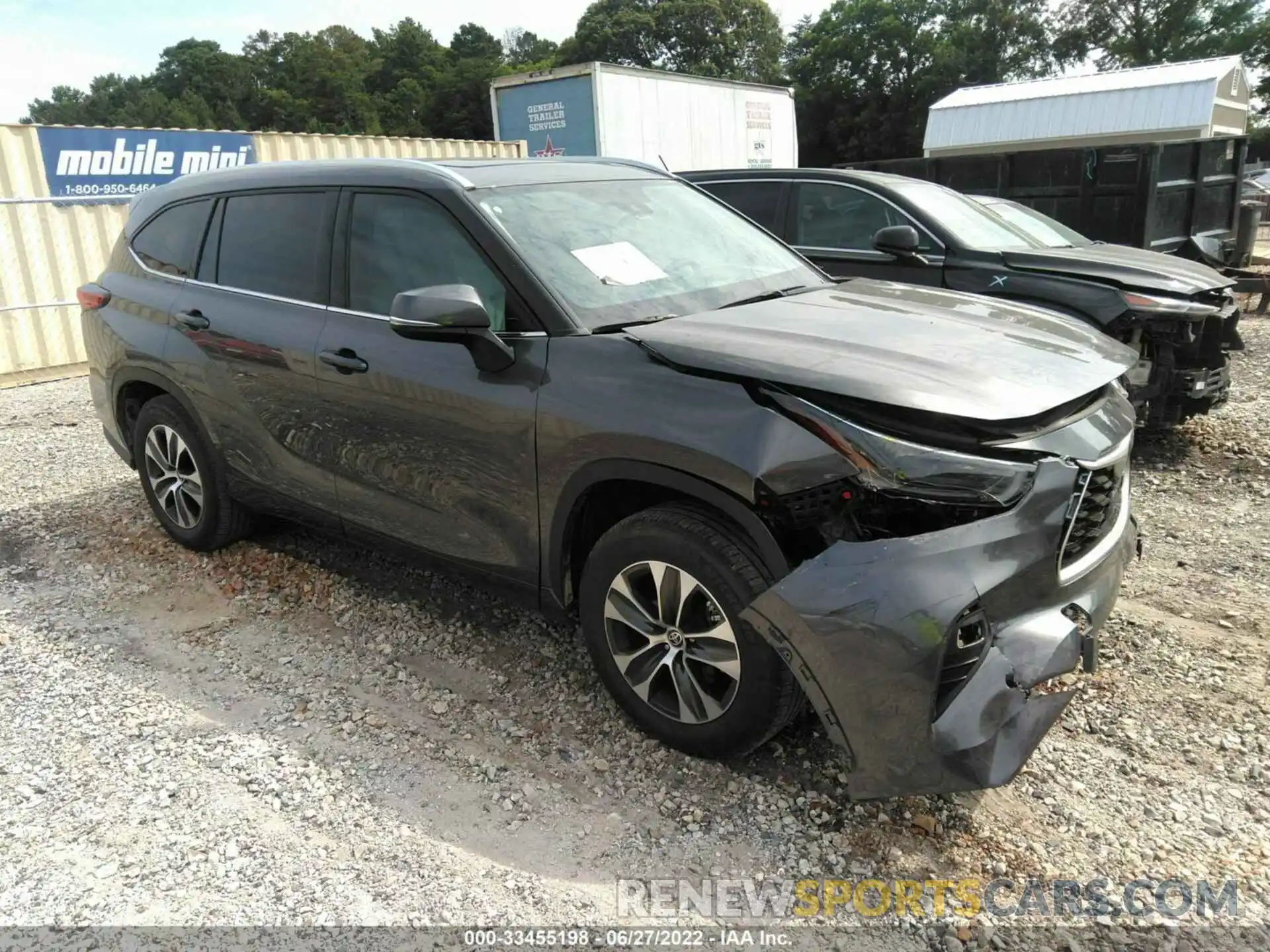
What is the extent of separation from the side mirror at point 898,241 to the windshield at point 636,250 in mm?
1819

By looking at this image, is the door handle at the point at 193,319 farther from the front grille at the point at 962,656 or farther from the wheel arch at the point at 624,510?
the front grille at the point at 962,656

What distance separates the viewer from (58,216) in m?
10.2

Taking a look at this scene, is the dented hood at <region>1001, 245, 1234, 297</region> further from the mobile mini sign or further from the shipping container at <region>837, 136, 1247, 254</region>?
the mobile mini sign

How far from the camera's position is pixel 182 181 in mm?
4590

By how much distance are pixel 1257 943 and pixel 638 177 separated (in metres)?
3.36

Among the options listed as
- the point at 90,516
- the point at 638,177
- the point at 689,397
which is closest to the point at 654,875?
the point at 689,397

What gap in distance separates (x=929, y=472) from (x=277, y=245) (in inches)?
116

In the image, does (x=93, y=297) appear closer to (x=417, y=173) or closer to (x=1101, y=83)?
(x=417, y=173)

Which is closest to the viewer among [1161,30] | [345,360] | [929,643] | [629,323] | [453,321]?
[929,643]

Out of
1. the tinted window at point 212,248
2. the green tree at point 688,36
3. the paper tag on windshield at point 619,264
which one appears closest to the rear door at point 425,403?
the paper tag on windshield at point 619,264

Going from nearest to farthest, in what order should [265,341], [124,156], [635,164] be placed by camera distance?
[265,341] < [635,164] < [124,156]

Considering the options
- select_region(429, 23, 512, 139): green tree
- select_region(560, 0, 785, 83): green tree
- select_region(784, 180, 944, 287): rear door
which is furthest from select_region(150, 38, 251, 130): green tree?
select_region(784, 180, 944, 287): rear door

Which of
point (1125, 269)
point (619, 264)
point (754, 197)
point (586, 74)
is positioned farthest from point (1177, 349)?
point (586, 74)

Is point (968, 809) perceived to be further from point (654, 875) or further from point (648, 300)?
Result: point (648, 300)
